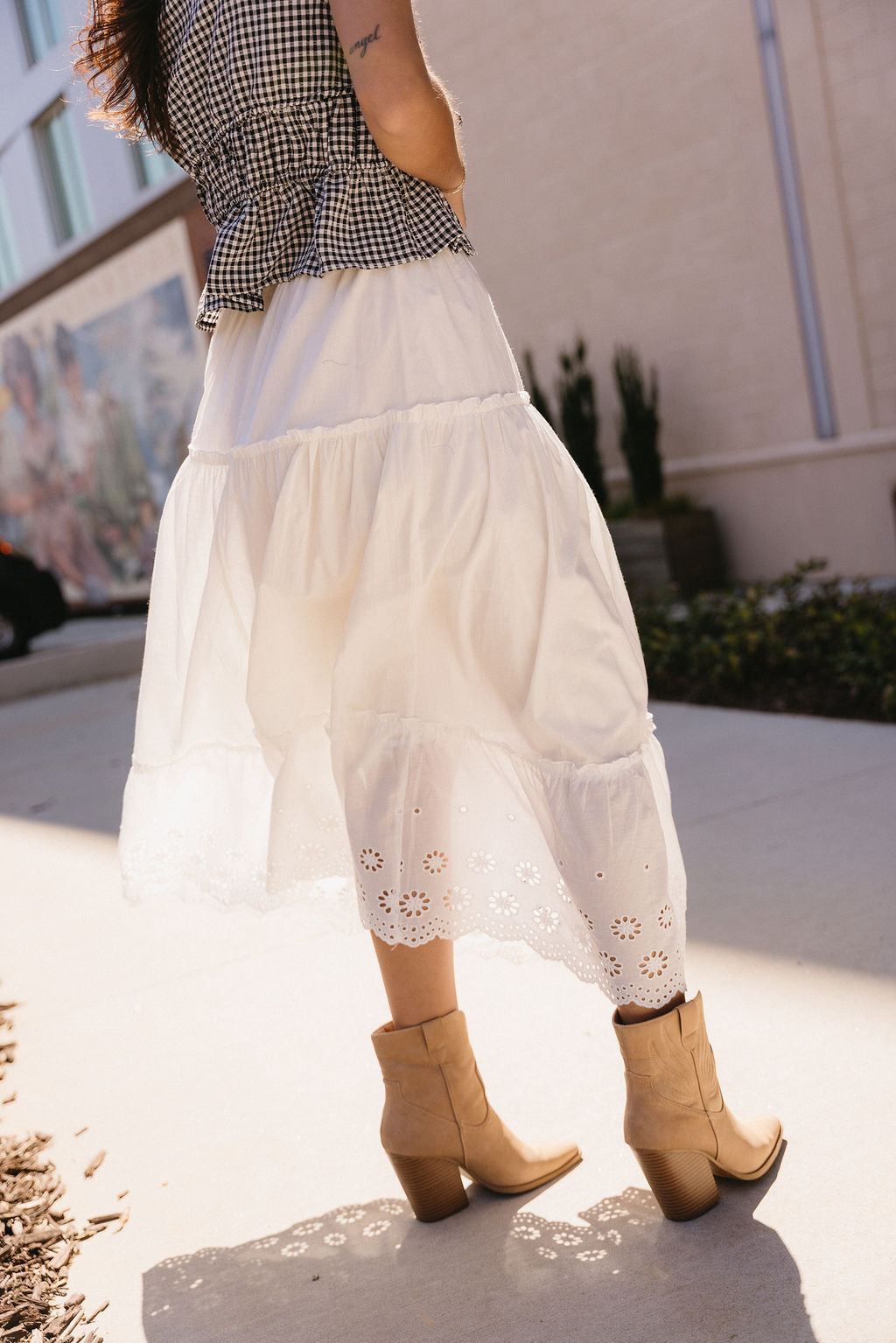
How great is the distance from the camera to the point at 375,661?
1479mm

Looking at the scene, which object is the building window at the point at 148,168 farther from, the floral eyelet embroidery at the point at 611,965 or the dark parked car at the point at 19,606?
the floral eyelet embroidery at the point at 611,965

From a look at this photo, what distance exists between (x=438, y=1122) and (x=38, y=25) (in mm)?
14366

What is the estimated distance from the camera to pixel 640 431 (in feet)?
25.3

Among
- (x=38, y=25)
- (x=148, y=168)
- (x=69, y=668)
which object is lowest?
(x=69, y=668)

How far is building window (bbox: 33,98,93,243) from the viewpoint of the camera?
43.8 ft

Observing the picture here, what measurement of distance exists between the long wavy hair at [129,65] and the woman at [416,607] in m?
0.05

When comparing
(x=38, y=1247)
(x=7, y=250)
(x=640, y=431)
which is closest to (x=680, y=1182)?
(x=38, y=1247)

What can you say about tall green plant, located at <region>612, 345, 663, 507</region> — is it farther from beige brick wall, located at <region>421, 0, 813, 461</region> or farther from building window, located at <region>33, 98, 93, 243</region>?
building window, located at <region>33, 98, 93, 243</region>

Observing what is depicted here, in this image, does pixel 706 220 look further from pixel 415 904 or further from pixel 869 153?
pixel 415 904

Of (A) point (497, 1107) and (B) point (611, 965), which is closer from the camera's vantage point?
(B) point (611, 965)

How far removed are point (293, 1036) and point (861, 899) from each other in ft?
3.65

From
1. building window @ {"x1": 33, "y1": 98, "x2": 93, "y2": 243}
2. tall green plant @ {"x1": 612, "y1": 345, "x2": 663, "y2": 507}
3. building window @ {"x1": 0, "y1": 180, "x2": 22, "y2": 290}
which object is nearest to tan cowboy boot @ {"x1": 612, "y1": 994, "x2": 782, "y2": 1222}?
tall green plant @ {"x1": 612, "y1": 345, "x2": 663, "y2": 507}

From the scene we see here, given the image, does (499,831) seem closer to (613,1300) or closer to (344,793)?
(344,793)

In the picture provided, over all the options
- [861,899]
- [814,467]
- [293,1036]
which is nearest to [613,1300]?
[293,1036]
